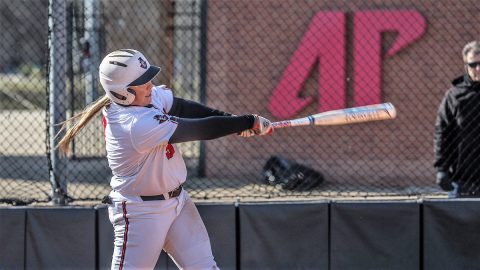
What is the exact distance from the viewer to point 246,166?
9.62 meters

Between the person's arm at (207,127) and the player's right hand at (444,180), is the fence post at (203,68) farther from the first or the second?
the person's arm at (207,127)

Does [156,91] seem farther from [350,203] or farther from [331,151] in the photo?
[331,151]

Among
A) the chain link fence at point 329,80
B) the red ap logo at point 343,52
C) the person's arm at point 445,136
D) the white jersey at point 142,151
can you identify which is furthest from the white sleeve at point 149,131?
the red ap logo at point 343,52

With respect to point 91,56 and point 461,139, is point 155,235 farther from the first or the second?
point 91,56

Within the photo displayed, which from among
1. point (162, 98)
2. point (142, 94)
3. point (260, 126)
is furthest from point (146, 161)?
point (260, 126)

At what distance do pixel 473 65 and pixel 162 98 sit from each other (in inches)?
96.8

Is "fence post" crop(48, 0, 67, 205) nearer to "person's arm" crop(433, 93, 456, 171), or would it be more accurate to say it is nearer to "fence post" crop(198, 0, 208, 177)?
"person's arm" crop(433, 93, 456, 171)

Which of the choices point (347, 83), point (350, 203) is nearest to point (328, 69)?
point (347, 83)

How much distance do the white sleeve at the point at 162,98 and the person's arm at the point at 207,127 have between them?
357 mm

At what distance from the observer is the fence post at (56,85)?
20.5ft

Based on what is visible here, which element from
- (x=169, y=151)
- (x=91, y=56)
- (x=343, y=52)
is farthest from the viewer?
(x=91, y=56)

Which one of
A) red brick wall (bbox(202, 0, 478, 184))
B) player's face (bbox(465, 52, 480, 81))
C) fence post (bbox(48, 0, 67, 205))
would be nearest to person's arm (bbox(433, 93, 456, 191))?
player's face (bbox(465, 52, 480, 81))

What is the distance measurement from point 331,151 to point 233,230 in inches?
147

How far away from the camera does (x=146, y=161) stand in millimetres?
4637
